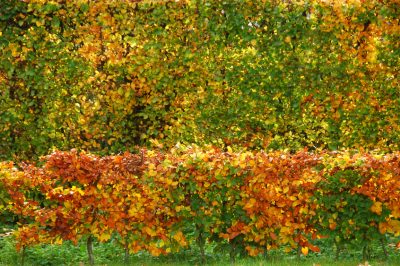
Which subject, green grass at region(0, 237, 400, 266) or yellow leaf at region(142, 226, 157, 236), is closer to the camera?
green grass at region(0, 237, 400, 266)

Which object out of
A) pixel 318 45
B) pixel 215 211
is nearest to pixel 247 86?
pixel 318 45

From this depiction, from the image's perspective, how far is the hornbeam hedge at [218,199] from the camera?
8312 mm

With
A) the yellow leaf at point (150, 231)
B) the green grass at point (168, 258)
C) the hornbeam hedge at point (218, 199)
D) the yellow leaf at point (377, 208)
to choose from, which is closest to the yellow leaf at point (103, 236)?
the hornbeam hedge at point (218, 199)

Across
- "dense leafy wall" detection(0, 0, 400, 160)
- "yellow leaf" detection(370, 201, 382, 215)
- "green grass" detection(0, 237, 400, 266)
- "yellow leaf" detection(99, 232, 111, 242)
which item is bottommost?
"green grass" detection(0, 237, 400, 266)

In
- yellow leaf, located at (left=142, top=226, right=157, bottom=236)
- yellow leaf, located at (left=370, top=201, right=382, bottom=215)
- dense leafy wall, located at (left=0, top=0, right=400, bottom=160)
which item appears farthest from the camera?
dense leafy wall, located at (left=0, top=0, right=400, bottom=160)

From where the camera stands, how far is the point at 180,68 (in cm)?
1204

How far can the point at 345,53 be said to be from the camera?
1208cm

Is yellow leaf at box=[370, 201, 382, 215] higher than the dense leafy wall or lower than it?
lower

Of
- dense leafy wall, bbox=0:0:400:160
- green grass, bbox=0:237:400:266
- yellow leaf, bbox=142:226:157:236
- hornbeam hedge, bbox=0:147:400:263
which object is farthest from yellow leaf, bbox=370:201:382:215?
dense leafy wall, bbox=0:0:400:160

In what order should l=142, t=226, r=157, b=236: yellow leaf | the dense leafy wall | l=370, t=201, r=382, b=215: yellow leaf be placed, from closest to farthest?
l=370, t=201, r=382, b=215: yellow leaf < l=142, t=226, r=157, b=236: yellow leaf < the dense leafy wall

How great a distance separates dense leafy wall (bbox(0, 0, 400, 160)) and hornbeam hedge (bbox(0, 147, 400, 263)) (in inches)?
134

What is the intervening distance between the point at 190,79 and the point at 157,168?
401 cm

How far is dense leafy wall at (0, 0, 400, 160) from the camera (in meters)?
11.9

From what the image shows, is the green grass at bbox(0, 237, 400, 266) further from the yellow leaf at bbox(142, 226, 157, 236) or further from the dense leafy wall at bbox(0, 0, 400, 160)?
the dense leafy wall at bbox(0, 0, 400, 160)
